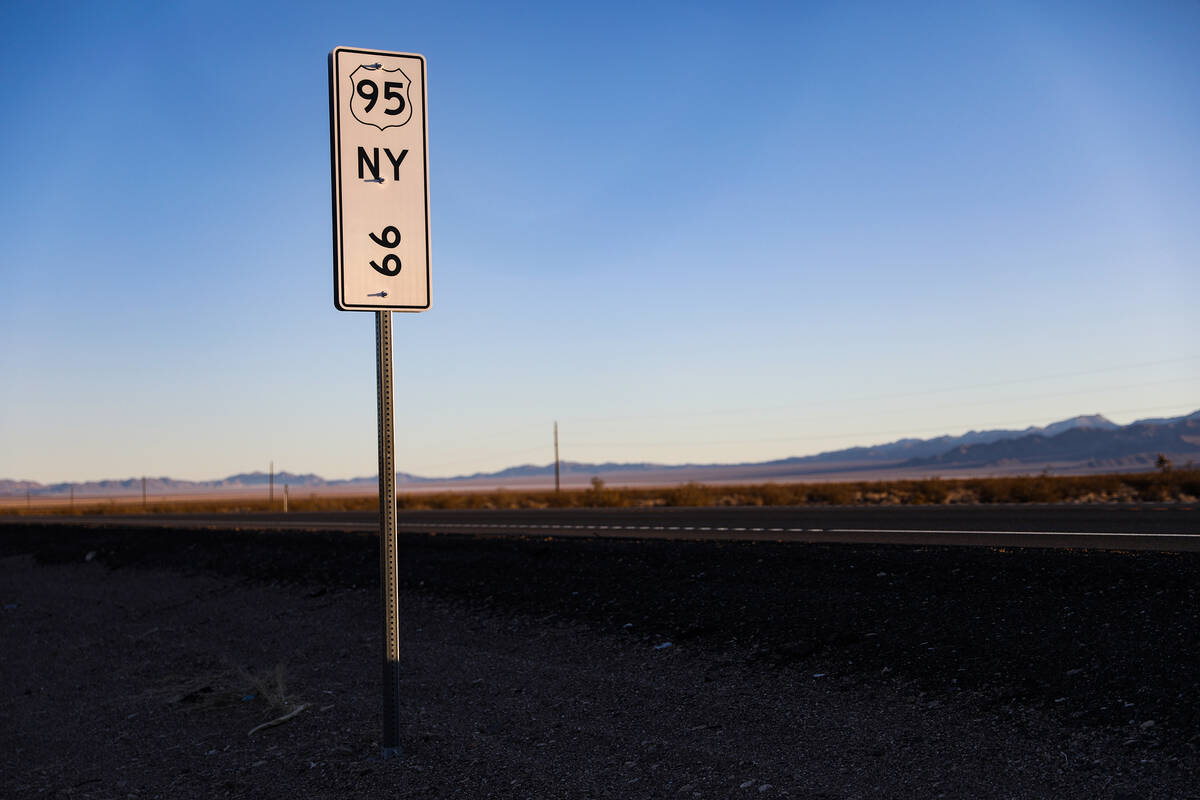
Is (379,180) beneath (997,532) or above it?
above

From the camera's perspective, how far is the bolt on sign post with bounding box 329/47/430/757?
5598 millimetres

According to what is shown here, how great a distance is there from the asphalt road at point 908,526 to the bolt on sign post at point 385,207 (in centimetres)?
968

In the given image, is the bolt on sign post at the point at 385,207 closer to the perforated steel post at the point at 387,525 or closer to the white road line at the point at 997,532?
the perforated steel post at the point at 387,525

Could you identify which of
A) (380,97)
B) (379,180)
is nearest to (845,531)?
(379,180)

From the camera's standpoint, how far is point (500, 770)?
558cm

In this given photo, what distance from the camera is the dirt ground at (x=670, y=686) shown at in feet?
17.1

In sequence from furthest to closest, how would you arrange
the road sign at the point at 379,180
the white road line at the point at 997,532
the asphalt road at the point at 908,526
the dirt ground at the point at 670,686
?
the white road line at the point at 997,532
the asphalt road at the point at 908,526
the road sign at the point at 379,180
the dirt ground at the point at 670,686

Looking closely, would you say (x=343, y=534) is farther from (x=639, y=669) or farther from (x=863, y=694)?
(x=863, y=694)

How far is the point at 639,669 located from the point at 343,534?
14.5 m

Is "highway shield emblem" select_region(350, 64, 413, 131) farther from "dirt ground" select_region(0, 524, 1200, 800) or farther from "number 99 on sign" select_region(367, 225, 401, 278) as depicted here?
"dirt ground" select_region(0, 524, 1200, 800)

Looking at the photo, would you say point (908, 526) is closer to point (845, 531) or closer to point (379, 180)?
point (845, 531)

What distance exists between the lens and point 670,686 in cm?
705

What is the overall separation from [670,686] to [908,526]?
11246 millimetres

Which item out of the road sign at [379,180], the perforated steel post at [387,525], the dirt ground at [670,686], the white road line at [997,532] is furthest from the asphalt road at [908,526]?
the road sign at [379,180]
